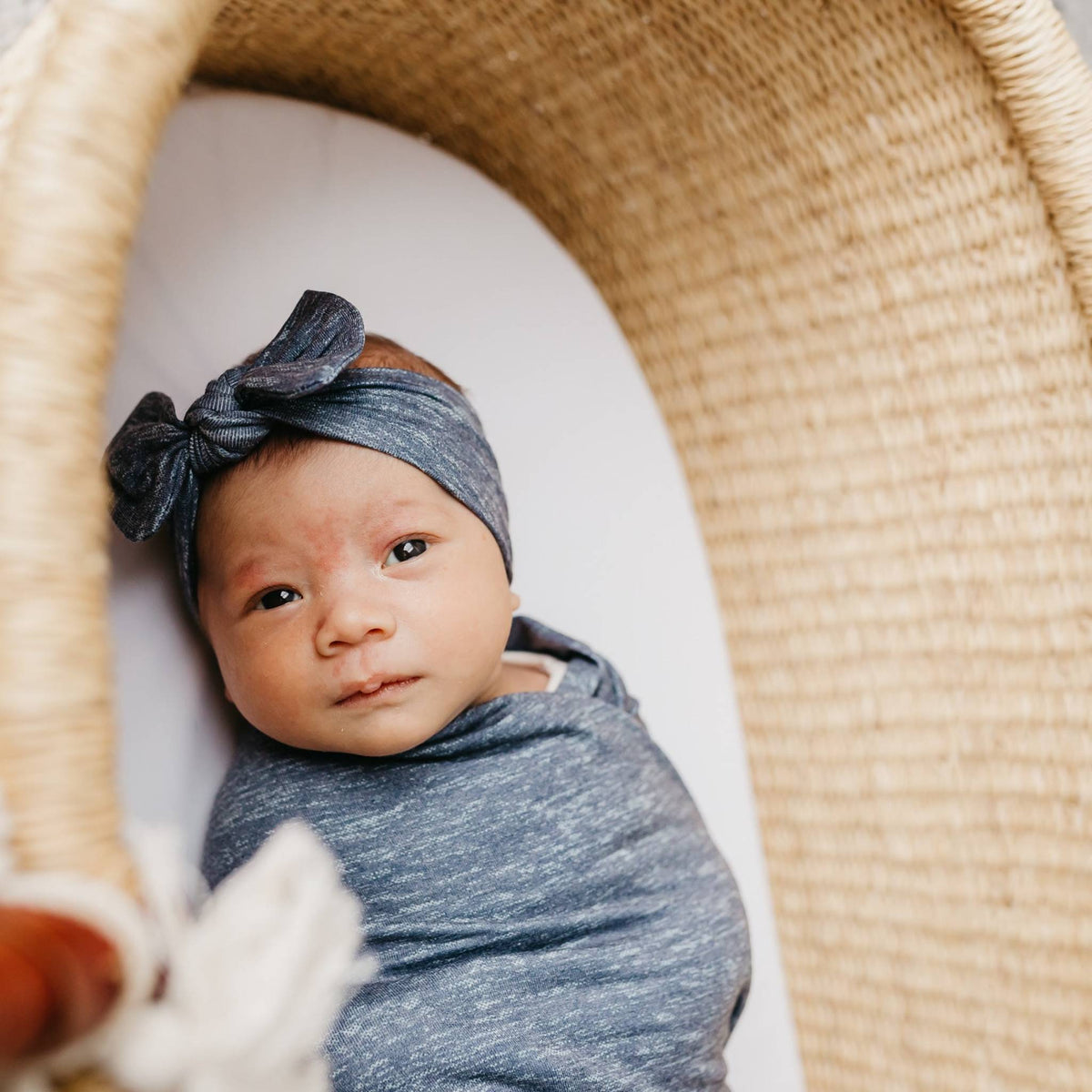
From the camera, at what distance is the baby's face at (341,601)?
2.66 ft

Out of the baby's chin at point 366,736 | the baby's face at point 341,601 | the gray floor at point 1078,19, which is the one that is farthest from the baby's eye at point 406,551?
the gray floor at point 1078,19

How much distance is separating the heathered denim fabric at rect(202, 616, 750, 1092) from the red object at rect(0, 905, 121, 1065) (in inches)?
17.8

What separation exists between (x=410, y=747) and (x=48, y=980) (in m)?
0.52

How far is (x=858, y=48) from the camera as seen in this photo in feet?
3.15

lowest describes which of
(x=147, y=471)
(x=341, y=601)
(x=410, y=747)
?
(x=410, y=747)

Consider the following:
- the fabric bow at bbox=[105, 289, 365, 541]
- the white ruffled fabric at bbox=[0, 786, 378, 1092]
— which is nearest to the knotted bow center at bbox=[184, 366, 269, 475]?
the fabric bow at bbox=[105, 289, 365, 541]

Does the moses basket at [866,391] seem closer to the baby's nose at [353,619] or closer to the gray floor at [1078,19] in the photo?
the baby's nose at [353,619]

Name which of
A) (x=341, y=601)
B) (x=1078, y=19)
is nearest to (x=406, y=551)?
(x=341, y=601)

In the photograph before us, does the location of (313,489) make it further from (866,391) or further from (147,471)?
(866,391)

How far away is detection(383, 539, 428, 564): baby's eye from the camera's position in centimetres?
86

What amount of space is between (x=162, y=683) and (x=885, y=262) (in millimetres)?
747

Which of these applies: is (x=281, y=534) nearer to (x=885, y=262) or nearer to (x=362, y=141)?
(x=362, y=141)

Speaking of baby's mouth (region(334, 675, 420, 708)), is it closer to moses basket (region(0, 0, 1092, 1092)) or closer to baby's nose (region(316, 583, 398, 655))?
baby's nose (region(316, 583, 398, 655))

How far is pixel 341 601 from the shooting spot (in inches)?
31.8
